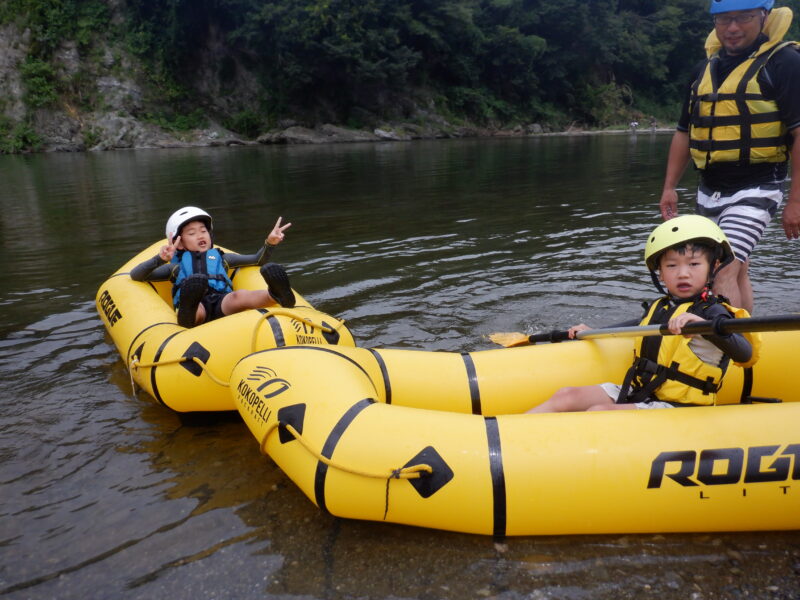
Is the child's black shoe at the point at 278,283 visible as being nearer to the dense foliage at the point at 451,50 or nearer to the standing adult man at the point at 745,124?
the standing adult man at the point at 745,124

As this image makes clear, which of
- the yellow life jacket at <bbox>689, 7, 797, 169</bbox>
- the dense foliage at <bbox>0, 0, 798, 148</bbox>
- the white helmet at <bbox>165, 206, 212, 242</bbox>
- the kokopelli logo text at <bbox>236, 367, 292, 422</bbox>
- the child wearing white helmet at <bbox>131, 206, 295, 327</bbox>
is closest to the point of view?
the kokopelli logo text at <bbox>236, 367, 292, 422</bbox>

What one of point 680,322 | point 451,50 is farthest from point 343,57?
point 680,322

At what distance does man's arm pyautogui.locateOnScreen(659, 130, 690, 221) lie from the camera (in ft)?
11.9

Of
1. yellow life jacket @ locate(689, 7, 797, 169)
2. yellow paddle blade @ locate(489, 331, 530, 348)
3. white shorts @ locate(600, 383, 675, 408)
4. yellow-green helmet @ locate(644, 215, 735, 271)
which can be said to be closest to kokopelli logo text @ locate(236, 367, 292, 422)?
white shorts @ locate(600, 383, 675, 408)

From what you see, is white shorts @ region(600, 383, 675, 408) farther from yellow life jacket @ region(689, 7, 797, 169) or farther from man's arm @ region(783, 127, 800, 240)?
yellow life jacket @ region(689, 7, 797, 169)

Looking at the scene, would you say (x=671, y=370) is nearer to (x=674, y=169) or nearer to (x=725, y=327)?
(x=725, y=327)

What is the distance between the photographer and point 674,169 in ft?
12.2

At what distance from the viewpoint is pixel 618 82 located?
42312mm

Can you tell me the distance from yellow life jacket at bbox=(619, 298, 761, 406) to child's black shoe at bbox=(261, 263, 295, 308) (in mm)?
1965

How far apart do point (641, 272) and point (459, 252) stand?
6.50 feet

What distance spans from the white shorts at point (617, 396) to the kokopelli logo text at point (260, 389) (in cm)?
142

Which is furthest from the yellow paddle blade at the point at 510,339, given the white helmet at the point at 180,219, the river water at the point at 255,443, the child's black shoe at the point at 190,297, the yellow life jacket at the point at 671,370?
the white helmet at the point at 180,219

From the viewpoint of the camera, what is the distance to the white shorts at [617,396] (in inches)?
101

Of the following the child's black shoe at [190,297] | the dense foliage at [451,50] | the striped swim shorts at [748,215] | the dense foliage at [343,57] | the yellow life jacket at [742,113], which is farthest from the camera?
the dense foliage at [451,50]
